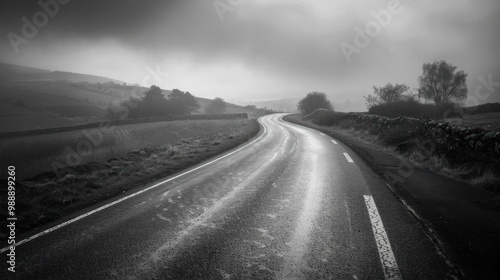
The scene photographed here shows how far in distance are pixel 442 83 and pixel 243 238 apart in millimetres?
60855

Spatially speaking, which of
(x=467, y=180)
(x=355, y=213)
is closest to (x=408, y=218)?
(x=355, y=213)

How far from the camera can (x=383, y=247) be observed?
352cm

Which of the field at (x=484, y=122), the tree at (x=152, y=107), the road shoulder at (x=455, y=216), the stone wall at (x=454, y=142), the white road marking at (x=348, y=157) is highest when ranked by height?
the tree at (x=152, y=107)

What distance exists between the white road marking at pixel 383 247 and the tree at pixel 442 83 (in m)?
53.7

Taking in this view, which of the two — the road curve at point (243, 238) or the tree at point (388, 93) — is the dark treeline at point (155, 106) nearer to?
the tree at point (388, 93)

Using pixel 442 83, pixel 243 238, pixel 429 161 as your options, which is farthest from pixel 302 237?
pixel 442 83

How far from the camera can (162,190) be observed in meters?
6.51

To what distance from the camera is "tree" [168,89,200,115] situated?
2571 inches

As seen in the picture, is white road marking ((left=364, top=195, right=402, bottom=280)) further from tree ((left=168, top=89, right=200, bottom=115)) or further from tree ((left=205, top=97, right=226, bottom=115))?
tree ((left=205, top=97, right=226, bottom=115))

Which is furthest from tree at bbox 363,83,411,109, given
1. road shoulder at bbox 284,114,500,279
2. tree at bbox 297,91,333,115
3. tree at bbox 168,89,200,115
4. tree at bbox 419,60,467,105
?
tree at bbox 168,89,200,115

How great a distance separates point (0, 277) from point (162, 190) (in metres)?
3.58

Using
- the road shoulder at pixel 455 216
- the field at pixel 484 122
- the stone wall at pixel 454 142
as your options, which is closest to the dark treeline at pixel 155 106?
the stone wall at pixel 454 142

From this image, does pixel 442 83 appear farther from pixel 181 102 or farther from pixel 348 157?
pixel 181 102

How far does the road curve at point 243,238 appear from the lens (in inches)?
121
